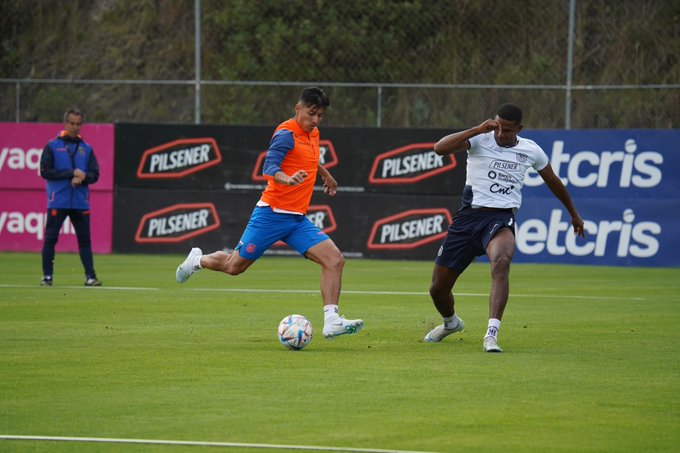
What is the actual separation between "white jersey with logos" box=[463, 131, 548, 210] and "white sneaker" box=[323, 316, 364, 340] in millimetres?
1553

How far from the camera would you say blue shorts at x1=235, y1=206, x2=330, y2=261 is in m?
11.5

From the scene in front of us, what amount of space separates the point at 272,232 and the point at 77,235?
692cm

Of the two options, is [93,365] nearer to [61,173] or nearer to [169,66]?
[61,173]

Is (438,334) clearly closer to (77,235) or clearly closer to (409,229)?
(77,235)

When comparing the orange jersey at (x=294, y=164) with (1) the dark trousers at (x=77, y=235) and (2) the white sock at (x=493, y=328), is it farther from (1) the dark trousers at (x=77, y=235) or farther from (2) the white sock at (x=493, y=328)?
(1) the dark trousers at (x=77, y=235)

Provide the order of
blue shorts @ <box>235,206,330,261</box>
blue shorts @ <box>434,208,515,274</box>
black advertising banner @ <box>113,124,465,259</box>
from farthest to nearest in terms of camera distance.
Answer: black advertising banner @ <box>113,124,465,259</box> < blue shorts @ <box>235,206,330,261</box> < blue shorts @ <box>434,208,515,274</box>

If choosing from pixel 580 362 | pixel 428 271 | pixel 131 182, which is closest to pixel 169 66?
pixel 131 182

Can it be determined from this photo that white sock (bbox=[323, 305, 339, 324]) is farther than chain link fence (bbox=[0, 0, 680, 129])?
No

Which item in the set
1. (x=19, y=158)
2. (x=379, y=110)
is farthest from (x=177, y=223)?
(x=379, y=110)

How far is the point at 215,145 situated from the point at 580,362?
16.2 metres

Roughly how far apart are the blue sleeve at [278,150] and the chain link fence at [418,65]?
13542 millimetres

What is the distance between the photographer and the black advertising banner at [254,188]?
24.5 m

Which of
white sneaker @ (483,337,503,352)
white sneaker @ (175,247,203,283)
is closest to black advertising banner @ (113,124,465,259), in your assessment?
white sneaker @ (175,247,203,283)

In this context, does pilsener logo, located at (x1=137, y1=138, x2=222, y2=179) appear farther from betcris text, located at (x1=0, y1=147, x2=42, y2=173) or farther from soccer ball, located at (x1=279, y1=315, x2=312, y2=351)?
soccer ball, located at (x1=279, y1=315, x2=312, y2=351)
